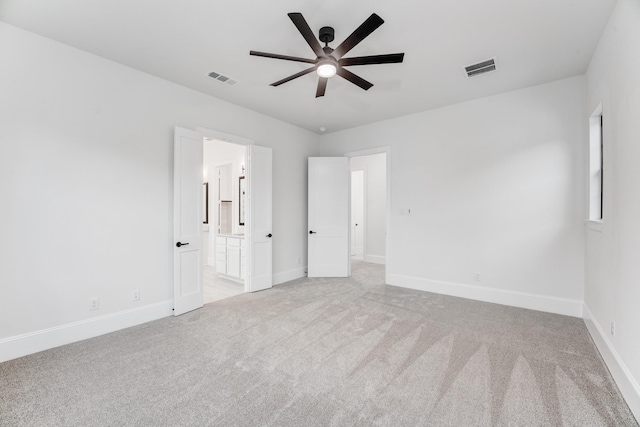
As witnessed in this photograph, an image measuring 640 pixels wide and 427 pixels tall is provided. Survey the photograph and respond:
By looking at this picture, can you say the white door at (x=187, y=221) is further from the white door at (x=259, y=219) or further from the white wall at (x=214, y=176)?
the white wall at (x=214, y=176)

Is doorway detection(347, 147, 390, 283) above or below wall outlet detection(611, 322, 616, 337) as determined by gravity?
above

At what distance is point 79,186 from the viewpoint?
2754mm

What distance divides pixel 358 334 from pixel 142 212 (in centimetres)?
280

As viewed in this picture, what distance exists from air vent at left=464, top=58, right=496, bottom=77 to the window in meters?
1.23

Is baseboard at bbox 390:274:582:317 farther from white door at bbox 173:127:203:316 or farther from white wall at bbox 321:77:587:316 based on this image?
white door at bbox 173:127:203:316

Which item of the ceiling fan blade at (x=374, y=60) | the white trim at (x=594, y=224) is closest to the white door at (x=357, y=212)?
the white trim at (x=594, y=224)

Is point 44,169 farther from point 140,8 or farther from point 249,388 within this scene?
point 249,388

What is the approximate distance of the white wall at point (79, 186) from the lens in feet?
7.91

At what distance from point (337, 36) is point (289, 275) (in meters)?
3.85

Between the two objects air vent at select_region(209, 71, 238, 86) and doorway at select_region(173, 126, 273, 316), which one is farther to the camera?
doorway at select_region(173, 126, 273, 316)

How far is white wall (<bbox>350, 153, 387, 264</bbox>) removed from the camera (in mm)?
6898

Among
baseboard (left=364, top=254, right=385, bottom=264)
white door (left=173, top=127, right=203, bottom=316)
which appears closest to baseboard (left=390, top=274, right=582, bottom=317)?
baseboard (left=364, top=254, right=385, bottom=264)

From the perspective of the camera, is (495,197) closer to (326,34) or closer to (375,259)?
(326,34)

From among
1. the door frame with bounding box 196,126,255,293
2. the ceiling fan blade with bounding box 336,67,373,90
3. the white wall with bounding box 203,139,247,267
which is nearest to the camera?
the ceiling fan blade with bounding box 336,67,373,90
